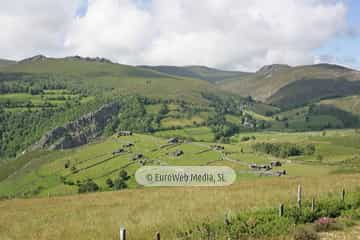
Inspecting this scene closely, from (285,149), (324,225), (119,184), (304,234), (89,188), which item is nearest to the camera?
(304,234)

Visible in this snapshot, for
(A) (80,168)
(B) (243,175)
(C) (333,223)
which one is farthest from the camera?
(A) (80,168)

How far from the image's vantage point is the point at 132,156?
156625 mm

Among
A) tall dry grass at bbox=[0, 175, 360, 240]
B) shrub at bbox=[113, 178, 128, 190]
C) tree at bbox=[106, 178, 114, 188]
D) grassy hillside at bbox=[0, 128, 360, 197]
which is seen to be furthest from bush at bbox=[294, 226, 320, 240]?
tree at bbox=[106, 178, 114, 188]

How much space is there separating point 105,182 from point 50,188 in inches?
848

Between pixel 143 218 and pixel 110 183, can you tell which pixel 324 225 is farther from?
pixel 110 183

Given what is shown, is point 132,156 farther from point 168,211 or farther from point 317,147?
point 168,211

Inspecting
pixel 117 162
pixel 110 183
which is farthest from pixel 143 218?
pixel 117 162

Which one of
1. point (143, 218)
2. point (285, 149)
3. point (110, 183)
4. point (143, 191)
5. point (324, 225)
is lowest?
point (110, 183)

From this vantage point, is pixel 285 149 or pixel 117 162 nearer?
pixel 117 162

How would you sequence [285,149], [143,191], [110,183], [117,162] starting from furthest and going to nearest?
1. [285,149]
2. [117,162]
3. [110,183]
4. [143,191]

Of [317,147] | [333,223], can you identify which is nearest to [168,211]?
[333,223]

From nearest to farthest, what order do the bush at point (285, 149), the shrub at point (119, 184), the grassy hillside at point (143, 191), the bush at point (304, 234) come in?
the bush at point (304, 234)
the grassy hillside at point (143, 191)
the shrub at point (119, 184)
the bush at point (285, 149)

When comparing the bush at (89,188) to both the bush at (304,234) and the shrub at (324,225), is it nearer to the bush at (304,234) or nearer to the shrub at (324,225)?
the shrub at (324,225)

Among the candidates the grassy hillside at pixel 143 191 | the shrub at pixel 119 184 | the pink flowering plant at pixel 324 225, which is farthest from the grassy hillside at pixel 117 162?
the pink flowering plant at pixel 324 225
